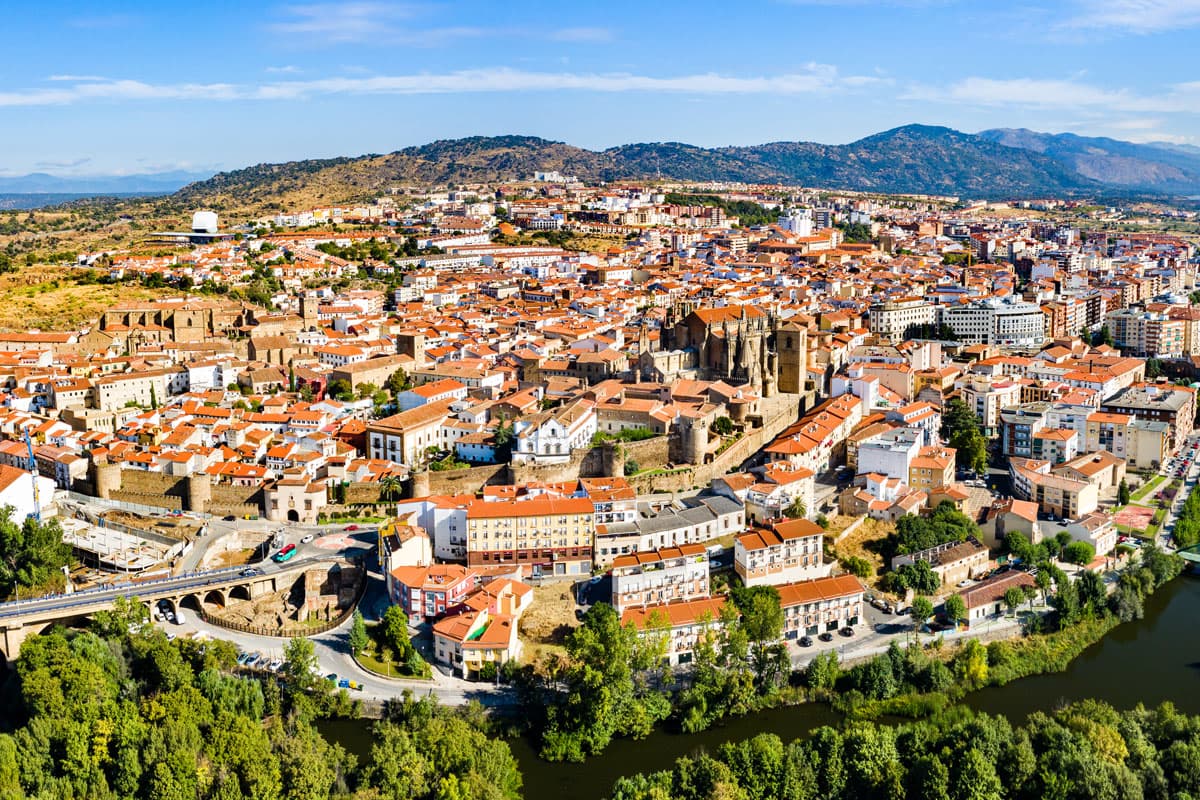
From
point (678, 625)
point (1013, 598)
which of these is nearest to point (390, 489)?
point (678, 625)

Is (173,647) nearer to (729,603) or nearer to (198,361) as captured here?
(729,603)

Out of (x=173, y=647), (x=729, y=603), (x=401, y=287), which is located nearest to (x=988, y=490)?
(x=729, y=603)

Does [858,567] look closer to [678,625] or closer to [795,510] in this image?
[795,510]

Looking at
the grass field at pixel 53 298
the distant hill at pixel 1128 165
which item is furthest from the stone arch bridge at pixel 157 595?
the distant hill at pixel 1128 165

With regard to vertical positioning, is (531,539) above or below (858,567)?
above

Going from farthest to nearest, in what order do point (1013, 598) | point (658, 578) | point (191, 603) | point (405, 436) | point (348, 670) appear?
point (405, 436)
point (191, 603)
point (1013, 598)
point (658, 578)
point (348, 670)
